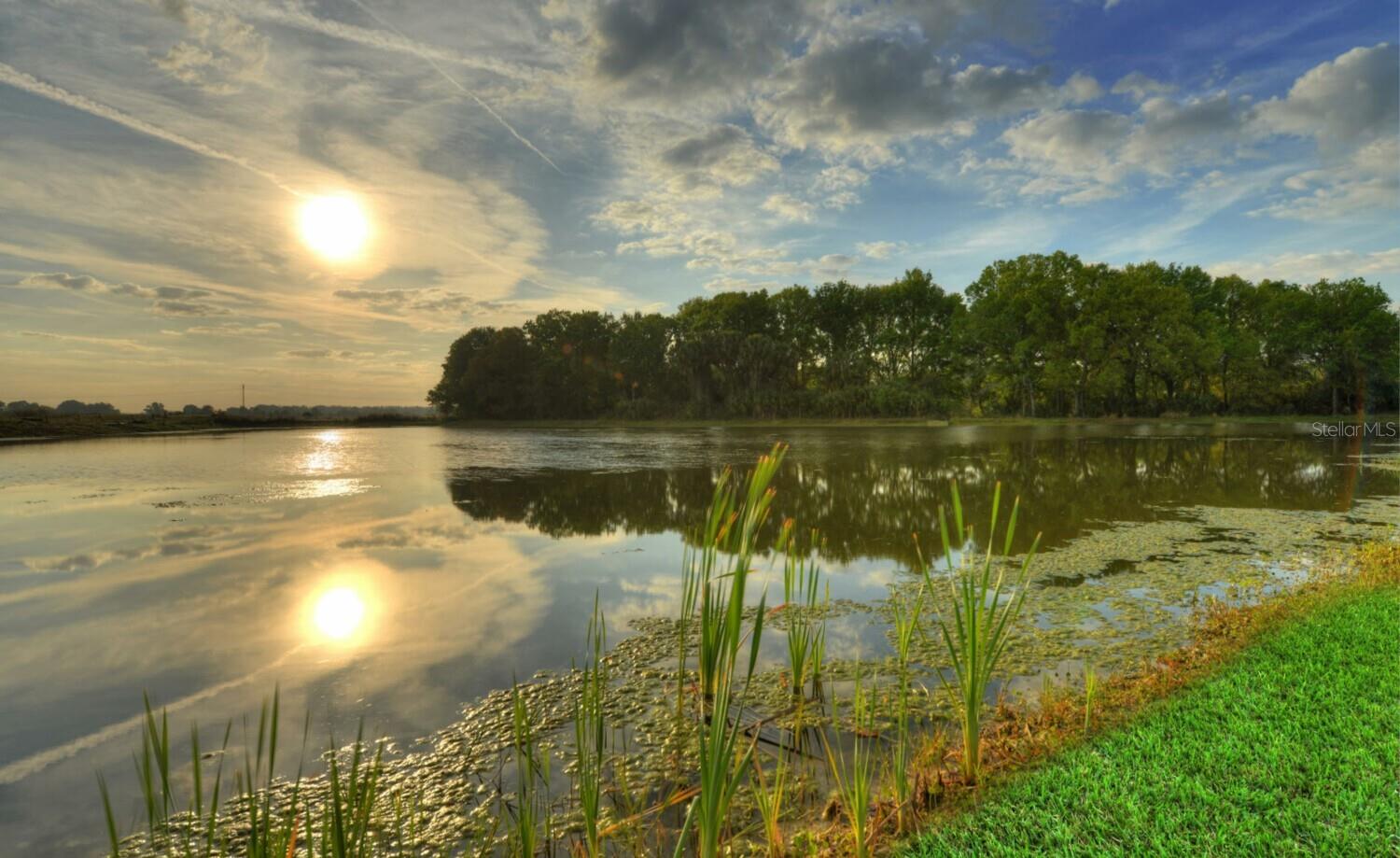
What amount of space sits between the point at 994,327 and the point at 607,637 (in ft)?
181

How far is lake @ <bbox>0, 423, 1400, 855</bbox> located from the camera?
15.6ft

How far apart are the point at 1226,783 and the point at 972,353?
6120cm

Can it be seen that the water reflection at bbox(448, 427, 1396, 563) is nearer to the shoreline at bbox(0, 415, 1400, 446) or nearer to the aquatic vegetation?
the aquatic vegetation

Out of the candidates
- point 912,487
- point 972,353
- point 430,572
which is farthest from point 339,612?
point 972,353

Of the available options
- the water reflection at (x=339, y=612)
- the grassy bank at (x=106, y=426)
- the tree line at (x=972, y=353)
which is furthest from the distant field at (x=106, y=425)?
the water reflection at (x=339, y=612)

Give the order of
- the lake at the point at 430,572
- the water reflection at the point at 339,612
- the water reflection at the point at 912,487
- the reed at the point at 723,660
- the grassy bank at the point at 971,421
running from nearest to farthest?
the reed at the point at 723,660 → the lake at the point at 430,572 → the water reflection at the point at 339,612 → the water reflection at the point at 912,487 → the grassy bank at the point at 971,421

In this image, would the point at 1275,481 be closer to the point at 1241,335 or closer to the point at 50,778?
the point at 50,778

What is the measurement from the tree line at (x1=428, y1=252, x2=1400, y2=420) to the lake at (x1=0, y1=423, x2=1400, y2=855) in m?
36.3

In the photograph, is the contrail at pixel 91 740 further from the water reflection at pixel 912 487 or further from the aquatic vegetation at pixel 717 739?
the water reflection at pixel 912 487

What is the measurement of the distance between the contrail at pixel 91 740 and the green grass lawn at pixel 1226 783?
4.66m

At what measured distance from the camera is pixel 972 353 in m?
59.5

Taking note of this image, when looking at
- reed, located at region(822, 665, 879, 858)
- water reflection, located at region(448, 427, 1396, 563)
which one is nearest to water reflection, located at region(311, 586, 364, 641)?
water reflection, located at region(448, 427, 1396, 563)

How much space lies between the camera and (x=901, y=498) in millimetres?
13500

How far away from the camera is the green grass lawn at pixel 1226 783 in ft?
9.08
